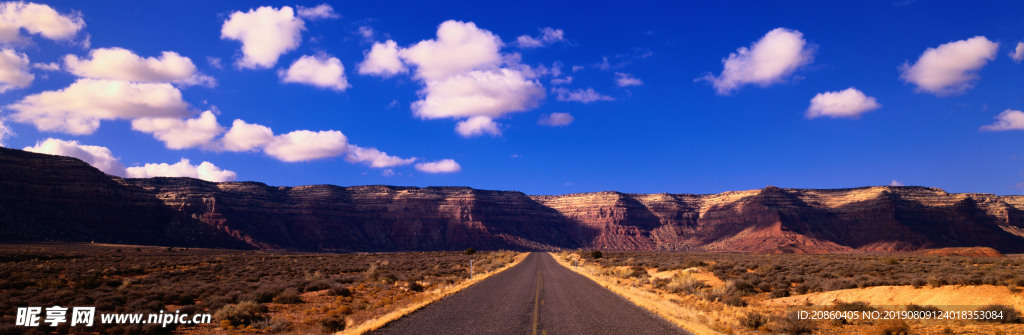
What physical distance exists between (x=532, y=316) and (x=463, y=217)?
137 m

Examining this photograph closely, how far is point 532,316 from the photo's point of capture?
15562 mm

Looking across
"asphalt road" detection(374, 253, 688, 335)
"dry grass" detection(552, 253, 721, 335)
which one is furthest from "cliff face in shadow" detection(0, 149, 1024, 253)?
"dry grass" detection(552, 253, 721, 335)

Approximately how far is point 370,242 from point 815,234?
11747 centimetres

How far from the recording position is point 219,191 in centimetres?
12731

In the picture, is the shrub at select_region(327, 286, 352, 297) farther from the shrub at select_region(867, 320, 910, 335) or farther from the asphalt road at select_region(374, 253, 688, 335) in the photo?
the shrub at select_region(867, 320, 910, 335)

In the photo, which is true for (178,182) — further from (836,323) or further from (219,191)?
(836,323)

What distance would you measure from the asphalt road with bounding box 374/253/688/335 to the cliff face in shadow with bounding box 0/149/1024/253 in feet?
289

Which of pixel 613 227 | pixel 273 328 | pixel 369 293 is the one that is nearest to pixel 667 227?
pixel 613 227

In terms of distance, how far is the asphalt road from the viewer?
13.2m

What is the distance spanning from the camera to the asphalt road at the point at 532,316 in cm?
1324

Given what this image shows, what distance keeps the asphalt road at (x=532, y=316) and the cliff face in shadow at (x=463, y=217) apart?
87953mm

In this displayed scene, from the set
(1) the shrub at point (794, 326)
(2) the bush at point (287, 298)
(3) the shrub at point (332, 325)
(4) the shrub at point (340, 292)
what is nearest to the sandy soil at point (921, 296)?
(1) the shrub at point (794, 326)

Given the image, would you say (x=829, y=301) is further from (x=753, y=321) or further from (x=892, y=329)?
(x=753, y=321)

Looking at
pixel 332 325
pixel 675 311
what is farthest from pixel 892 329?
pixel 332 325
